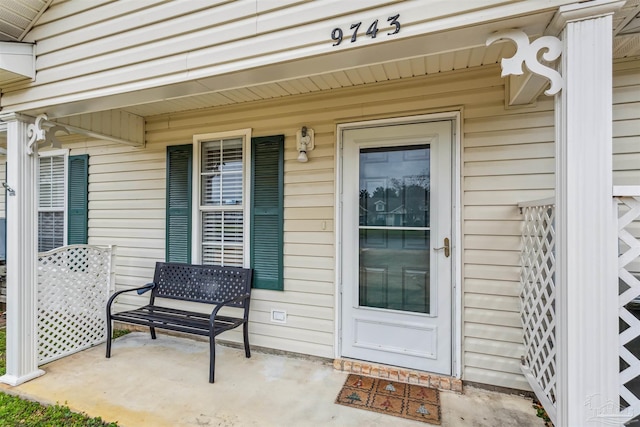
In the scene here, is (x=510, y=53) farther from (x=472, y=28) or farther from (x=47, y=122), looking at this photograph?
(x=47, y=122)

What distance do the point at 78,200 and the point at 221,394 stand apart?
133 inches

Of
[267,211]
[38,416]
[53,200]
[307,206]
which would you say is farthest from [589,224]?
[53,200]

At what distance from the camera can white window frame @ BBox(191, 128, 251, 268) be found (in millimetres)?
3385

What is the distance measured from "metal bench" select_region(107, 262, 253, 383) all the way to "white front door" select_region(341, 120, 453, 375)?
102cm

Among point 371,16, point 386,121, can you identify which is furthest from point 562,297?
point 386,121

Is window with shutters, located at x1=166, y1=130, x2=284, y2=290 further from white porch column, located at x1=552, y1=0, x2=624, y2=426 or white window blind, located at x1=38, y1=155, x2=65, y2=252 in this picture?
white porch column, located at x1=552, y1=0, x2=624, y2=426

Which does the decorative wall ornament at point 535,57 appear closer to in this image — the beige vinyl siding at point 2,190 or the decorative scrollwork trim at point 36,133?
the decorative scrollwork trim at point 36,133

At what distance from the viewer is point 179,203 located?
3721mm

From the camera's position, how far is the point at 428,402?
7.98 feet

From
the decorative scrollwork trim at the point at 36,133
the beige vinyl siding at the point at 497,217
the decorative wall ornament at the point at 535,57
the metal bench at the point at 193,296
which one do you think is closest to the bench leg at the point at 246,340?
the metal bench at the point at 193,296

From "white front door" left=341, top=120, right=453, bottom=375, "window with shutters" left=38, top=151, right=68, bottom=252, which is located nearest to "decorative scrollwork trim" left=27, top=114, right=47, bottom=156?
"window with shutters" left=38, top=151, right=68, bottom=252

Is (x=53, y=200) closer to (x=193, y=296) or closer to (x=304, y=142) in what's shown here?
(x=193, y=296)

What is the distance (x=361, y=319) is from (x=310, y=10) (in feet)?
7.90

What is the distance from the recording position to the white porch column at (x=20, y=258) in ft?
8.95
